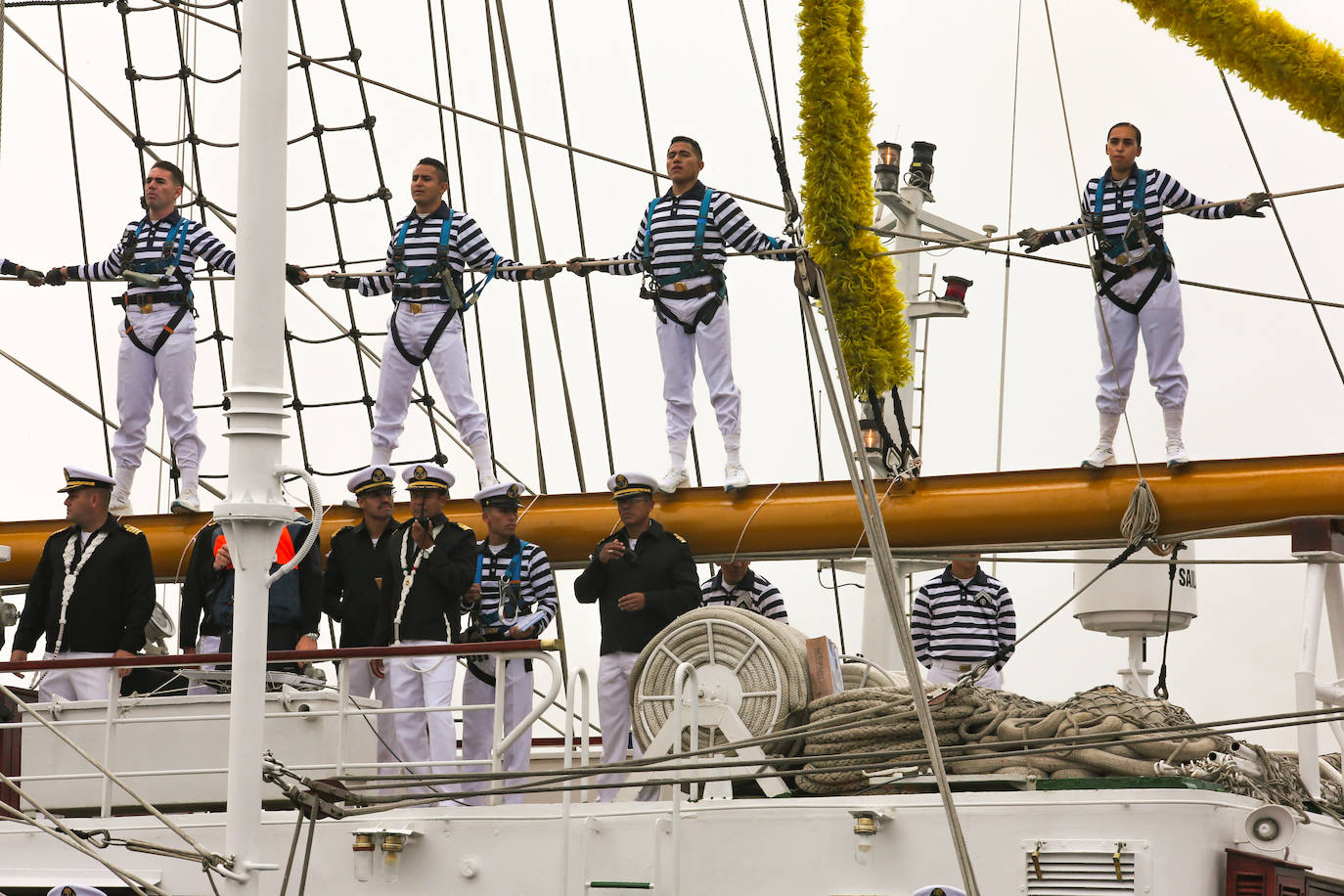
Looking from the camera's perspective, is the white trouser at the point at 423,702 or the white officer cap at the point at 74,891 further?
the white trouser at the point at 423,702

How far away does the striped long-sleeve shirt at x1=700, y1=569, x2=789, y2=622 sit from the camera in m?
8.81

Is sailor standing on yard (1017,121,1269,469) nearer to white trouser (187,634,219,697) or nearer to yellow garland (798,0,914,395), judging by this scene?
yellow garland (798,0,914,395)

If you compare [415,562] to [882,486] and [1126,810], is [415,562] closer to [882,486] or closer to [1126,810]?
[882,486]

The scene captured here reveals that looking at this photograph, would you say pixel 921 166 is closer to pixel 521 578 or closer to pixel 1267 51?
pixel 521 578

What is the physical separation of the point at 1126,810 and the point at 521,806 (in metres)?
2.28

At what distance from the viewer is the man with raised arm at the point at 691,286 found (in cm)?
942

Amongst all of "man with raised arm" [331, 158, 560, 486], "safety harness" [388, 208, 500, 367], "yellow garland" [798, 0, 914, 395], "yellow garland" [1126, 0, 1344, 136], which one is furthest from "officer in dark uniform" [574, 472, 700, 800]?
"yellow garland" [1126, 0, 1344, 136]

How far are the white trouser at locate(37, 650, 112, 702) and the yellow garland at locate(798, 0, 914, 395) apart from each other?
12.9ft

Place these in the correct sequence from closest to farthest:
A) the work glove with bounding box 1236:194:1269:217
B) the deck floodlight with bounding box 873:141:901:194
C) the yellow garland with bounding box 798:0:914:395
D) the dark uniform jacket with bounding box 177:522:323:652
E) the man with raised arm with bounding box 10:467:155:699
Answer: the yellow garland with bounding box 798:0:914:395
the dark uniform jacket with bounding box 177:522:323:652
the man with raised arm with bounding box 10:467:155:699
the work glove with bounding box 1236:194:1269:217
the deck floodlight with bounding box 873:141:901:194

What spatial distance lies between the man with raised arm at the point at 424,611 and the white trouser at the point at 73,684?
1.26m

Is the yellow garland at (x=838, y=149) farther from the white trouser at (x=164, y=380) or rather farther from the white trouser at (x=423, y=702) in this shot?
the white trouser at (x=164, y=380)

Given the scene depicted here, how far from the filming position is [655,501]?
9.42 metres

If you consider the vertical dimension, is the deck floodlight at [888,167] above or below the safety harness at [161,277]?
above

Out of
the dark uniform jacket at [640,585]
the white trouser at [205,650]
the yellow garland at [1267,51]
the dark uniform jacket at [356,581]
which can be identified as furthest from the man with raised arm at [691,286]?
the yellow garland at [1267,51]
